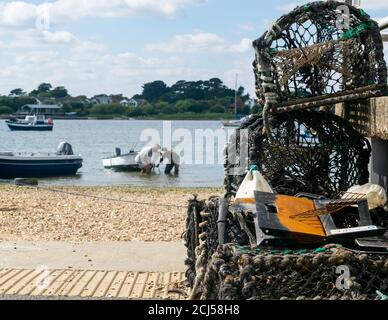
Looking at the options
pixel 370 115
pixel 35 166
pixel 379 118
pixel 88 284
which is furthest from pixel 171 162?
pixel 379 118

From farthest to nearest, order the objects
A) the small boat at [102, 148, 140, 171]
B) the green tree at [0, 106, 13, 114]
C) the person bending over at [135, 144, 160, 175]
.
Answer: the green tree at [0, 106, 13, 114] → the small boat at [102, 148, 140, 171] → the person bending over at [135, 144, 160, 175]

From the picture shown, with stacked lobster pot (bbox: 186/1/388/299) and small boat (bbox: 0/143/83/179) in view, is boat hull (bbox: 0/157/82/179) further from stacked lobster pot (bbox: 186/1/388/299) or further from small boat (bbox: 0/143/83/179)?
stacked lobster pot (bbox: 186/1/388/299)

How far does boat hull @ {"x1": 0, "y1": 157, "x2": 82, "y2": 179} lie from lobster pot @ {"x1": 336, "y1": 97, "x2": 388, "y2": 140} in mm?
26591

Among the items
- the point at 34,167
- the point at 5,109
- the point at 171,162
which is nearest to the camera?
the point at 34,167

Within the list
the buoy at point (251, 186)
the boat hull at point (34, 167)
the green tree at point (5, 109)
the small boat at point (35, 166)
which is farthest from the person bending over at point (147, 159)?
the green tree at point (5, 109)

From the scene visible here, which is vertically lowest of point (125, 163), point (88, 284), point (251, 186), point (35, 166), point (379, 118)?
point (125, 163)

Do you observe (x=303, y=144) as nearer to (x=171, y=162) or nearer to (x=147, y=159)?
(x=147, y=159)

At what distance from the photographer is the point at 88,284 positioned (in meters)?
5.84

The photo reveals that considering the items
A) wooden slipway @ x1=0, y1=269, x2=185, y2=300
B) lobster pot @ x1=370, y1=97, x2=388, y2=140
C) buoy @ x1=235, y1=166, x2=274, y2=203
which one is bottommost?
wooden slipway @ x1=0, y1=269, x2=185, y2=300

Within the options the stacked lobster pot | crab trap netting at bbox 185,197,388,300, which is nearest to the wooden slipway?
the stacked lobster pot

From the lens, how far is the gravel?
10.3 m

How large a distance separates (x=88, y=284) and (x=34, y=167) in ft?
88.1
